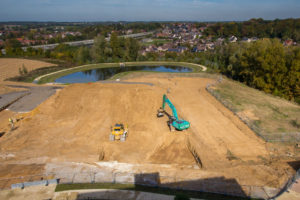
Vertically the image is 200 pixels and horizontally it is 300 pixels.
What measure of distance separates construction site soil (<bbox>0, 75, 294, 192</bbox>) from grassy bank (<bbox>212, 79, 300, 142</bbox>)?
132 cm

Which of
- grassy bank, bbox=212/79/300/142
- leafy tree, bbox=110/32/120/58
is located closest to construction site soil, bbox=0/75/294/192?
grassy bank, bbox=212/79/300/142

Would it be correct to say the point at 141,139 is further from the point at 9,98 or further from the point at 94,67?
the point at 94,67

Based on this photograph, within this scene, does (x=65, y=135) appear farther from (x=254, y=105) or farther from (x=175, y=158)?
(x=254, y=105)

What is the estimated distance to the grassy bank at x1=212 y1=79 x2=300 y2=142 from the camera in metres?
19.8

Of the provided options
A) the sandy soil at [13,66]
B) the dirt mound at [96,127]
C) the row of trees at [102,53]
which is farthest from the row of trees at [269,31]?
the sandy soil at [13,66]

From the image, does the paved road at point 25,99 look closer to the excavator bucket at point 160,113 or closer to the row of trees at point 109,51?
the excavator bucket at point 160,113

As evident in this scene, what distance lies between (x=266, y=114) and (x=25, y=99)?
33.9 m

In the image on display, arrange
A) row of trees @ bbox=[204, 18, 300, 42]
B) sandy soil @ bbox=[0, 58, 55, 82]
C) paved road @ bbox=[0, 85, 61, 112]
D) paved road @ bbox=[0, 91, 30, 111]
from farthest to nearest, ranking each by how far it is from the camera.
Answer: row of trees @ bbox=[204, 18, 300, 42] → sandy soil @ bbox=[0, 58, 55, 82] → paved road @ bbox=[0, 91, 30, 111] → paved road @ bbox=[0, 85, 61, 112]

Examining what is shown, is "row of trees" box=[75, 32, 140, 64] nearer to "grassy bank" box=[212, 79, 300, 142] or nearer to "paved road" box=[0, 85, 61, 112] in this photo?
"paved road" box=[0, 85, 61, 112]

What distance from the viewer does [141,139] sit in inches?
795

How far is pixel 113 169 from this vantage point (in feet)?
52.7

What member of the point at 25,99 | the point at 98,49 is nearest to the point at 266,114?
the point at 25,99

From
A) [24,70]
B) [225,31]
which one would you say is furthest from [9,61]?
[225,31]

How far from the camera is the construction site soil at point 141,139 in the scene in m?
15.9
